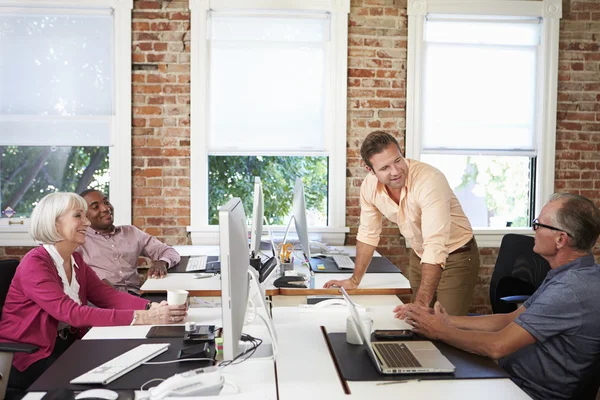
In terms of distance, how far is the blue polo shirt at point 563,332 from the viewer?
205 centimetres

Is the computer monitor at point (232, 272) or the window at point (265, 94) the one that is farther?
the window at point (265, 94)

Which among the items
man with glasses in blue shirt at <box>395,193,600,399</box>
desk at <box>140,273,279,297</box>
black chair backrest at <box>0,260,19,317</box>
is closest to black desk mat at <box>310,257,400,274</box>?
desk at <box>140,273,279,297</box>

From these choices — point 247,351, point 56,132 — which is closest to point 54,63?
point 56,132

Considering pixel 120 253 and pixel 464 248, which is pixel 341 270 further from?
pixel 120 253

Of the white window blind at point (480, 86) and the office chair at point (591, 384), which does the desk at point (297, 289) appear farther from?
the white window blind at point (480, 86)

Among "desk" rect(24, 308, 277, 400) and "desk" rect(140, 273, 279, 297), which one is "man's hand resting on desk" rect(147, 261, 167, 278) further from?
"desk" rect(24, 308, 277, 400)

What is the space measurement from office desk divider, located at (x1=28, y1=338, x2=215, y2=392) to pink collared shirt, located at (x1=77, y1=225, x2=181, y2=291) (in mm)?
1550

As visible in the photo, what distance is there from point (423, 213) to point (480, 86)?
91.6 inches

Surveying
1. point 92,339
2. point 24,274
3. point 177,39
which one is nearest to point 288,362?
point 92,339

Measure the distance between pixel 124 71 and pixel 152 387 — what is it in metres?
3.40

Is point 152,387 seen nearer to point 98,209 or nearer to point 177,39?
point 98,209

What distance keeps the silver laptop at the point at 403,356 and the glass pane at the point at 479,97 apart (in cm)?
299

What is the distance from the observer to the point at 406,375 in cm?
188

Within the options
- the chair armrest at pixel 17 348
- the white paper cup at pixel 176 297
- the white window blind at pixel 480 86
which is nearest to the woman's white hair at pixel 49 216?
the chair armrest at pixel 17 348
